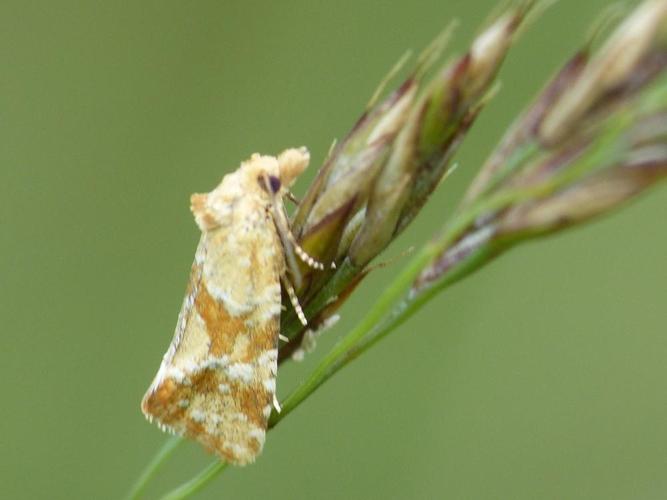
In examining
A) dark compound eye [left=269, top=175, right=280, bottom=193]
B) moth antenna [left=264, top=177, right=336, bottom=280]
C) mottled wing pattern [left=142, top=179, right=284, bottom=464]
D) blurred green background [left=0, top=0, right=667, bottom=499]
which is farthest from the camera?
blurred green background [left=0, top=0, right=667, bottom=499]

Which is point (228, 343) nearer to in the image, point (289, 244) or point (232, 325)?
point (232, 325)

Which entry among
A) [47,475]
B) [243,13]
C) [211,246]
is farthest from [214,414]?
[243,13]

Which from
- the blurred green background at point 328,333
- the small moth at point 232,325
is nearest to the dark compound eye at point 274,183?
the small moth at point 232,325

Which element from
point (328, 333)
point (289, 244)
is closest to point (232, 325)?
point (289, 244)

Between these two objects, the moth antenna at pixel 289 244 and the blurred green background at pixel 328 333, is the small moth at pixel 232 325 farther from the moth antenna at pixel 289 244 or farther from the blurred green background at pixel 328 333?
the blurred green background at pixel 328 333

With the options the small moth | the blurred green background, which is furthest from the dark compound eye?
the blurred green background

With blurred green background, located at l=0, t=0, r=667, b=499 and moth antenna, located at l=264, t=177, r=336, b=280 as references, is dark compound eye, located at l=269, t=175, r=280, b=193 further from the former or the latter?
blurred green background, located at l=0, t=0, r=667, b=499
